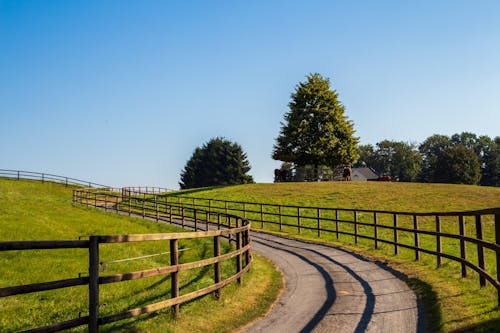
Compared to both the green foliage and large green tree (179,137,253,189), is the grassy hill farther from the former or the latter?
the green foliage

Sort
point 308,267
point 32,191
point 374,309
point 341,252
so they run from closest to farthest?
point 374,309 < point 308,267 < point 341,252 < point 32,191

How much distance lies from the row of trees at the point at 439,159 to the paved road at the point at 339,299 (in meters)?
95.9

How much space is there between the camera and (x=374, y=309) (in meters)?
8.40

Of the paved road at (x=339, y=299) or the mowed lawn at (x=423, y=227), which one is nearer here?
the paved road at (x=339, y=299)

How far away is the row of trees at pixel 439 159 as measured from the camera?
101250 millimetres

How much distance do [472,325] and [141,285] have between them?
7664 millimetres

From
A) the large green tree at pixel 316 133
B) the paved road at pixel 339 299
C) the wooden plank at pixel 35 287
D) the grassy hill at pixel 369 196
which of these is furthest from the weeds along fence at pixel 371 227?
the large green tree at pixel 316 133

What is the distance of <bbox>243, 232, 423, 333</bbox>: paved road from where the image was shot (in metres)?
7.50

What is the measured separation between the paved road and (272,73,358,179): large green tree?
42669mm

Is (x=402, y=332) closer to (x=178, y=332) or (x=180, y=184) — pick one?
(x=178, y=332)

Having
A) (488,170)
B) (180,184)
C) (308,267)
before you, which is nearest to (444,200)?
(308,267)

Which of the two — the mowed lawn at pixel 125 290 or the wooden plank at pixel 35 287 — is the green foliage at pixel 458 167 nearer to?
the mowed lawn at pixel 125 290

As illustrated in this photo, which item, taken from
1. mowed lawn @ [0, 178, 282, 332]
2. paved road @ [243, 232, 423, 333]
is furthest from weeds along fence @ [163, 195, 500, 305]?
paved road @ [243, 232, 423, 333]

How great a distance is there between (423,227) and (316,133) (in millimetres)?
30193
